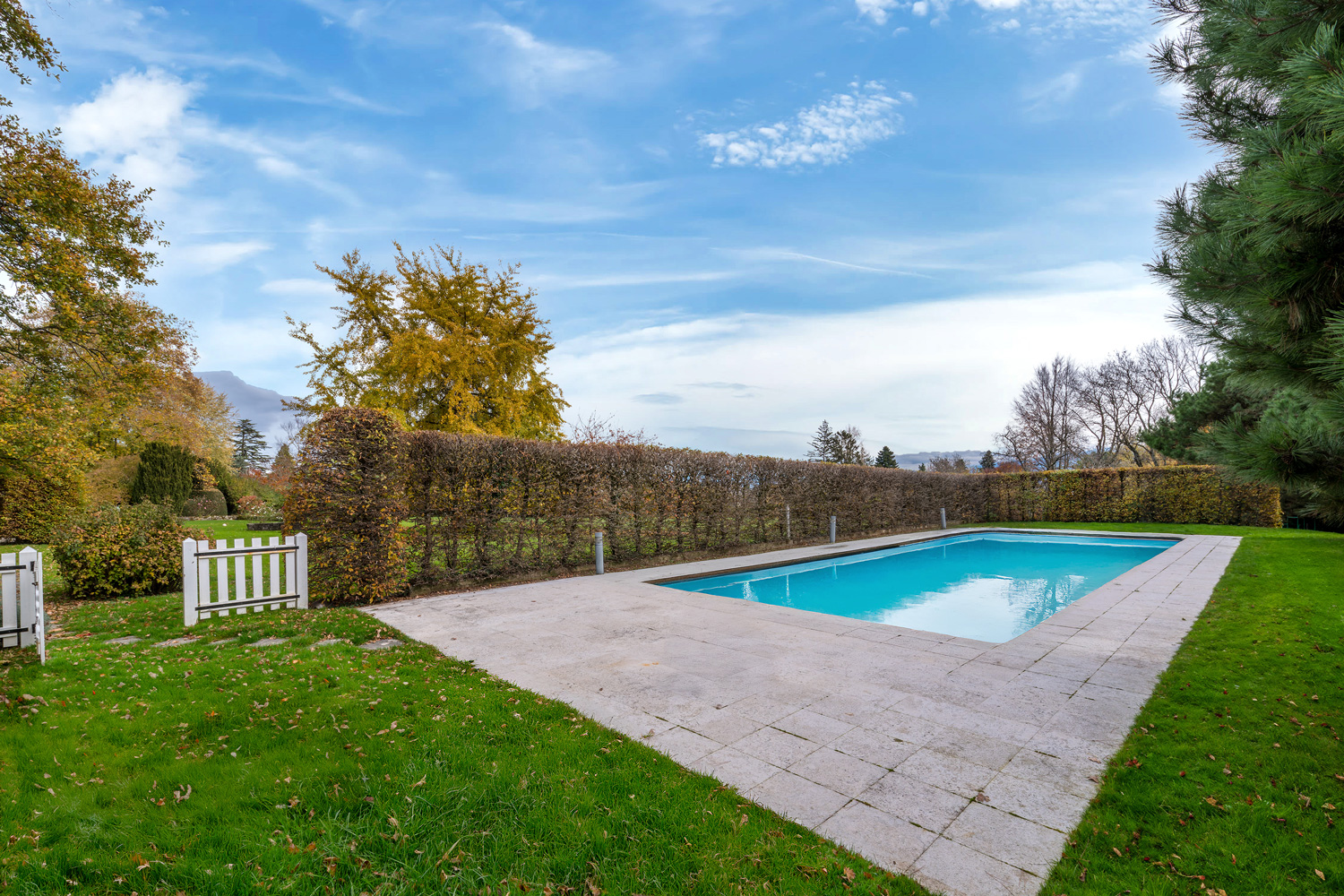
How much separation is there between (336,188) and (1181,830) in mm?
14127

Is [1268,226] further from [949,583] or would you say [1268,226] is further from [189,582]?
[949,583]

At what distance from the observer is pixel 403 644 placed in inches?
207

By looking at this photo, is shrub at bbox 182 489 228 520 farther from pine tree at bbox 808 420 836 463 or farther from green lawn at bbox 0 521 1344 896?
pine tree at bbox 808 420 836 463

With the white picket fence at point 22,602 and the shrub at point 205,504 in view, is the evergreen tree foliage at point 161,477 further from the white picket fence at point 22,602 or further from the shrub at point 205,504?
the white picket fence at point 22,602

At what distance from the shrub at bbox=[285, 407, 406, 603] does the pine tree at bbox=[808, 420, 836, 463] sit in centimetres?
3875

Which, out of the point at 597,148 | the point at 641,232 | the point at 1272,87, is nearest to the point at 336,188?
the point at 597,148

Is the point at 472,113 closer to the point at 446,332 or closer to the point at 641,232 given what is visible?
the point at 641,232

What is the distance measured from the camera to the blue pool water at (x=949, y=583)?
819 cm

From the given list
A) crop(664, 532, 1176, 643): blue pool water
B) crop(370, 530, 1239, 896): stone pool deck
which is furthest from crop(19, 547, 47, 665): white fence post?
crop(664, 532, 1176, 643): blue pool water

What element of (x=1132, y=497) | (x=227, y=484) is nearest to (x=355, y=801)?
(x=1132, y=497)

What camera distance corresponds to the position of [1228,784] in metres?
2.70

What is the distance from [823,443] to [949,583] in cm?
3488

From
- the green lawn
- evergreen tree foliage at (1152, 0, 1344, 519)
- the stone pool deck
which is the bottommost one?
the stone pool deck

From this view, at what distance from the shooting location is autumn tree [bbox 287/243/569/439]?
19.5 metres
